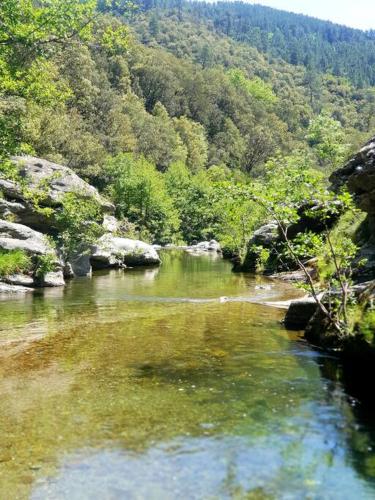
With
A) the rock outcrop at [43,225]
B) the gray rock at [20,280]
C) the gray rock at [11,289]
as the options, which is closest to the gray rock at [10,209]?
the rock outcrop at [43,225]

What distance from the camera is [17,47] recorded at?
69.9ft

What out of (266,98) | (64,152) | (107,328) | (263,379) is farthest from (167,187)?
(266,98)

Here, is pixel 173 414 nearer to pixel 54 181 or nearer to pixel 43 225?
pixel 43 225

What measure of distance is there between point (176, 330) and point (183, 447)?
861 cm

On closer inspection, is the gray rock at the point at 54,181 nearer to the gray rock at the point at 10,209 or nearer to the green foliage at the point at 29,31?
the gray rock at the point at 10,209

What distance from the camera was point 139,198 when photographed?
65.2 metres

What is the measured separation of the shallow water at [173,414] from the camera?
7109 mm

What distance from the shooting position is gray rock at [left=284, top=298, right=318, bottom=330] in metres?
17.0

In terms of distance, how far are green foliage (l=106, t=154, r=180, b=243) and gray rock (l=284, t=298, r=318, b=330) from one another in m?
46.2

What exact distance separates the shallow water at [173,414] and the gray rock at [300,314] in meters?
0.49

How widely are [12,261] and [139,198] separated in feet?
129

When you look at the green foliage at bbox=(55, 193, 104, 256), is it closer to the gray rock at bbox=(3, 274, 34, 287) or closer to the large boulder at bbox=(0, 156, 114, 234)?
the large boulder at bbox=(0, 156, 114, 234)

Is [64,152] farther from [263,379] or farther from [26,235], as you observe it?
[263,379]

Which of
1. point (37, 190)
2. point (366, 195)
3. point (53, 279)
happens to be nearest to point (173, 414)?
point (366, 195)
